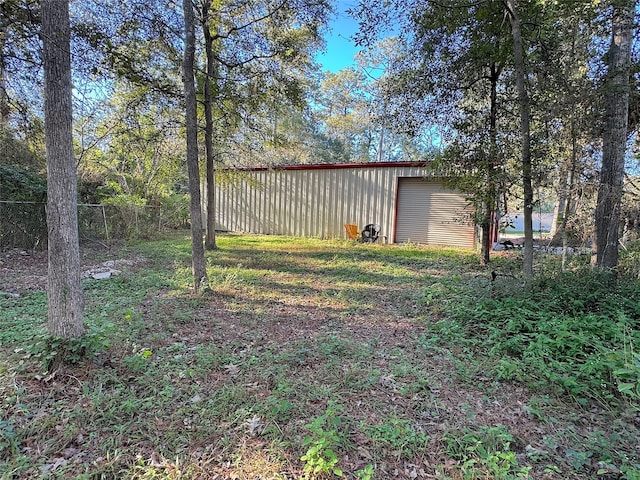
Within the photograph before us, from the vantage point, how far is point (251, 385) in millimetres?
2596

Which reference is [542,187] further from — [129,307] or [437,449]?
[129,307]

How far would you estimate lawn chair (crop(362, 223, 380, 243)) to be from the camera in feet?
37.7

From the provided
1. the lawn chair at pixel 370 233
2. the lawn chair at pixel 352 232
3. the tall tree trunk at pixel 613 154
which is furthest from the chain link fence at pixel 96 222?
the tall tree trunk at pixel 613 154

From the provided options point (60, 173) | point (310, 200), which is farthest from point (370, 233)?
point (60, 173)

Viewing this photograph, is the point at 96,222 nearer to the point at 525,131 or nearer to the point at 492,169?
the point at 492,169

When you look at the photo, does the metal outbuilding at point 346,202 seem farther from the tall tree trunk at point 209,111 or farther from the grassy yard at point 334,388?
the grassy yard at point 334,388

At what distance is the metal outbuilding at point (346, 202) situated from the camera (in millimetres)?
10985

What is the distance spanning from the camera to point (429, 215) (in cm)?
1122

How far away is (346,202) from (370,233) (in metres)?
1.45

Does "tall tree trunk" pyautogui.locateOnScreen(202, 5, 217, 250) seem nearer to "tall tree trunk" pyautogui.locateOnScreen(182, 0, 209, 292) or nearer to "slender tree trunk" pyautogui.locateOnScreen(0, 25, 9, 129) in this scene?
"tall tree trunk" pyautogui.locateOnScreen(182, 0, 209, 292)

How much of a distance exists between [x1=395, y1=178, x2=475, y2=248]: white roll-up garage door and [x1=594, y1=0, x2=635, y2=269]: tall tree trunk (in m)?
5.68

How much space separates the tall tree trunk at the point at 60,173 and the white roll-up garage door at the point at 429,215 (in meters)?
9.86

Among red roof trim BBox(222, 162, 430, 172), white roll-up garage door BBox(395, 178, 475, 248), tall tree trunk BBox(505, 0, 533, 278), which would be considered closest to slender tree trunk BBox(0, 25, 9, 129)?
tall tree trunk BBox(505, 0, 533, 278)

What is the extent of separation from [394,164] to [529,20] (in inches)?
249
